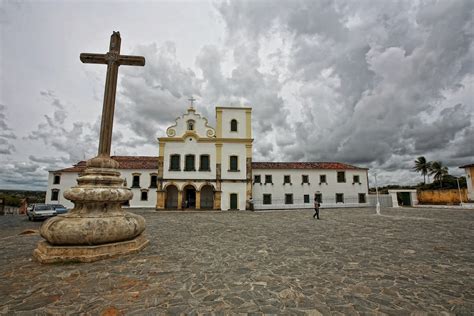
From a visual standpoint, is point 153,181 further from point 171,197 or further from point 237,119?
point 237,119

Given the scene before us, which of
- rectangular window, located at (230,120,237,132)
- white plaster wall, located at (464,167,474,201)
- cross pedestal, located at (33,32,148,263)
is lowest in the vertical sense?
cross pedestal, located at (33,32,148,263)

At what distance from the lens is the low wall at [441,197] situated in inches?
1085

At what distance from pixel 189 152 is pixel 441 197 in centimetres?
3241

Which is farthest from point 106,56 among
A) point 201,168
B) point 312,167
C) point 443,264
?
point 312,167

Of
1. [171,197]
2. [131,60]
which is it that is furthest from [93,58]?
[171,197]

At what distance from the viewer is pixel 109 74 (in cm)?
638

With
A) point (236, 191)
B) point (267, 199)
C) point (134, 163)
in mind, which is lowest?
point (267, 199)

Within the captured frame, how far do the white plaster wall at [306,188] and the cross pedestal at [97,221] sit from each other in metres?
22.1

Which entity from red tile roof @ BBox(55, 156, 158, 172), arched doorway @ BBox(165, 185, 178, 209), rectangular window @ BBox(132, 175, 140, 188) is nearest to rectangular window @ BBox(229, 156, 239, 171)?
arched doorway @ BBox(165, 185, 178, 209)

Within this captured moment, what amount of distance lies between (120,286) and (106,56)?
6.07 metres

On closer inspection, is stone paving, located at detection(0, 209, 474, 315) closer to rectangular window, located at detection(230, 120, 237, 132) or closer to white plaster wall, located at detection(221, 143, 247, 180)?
white plaster wall, located at detection(221, 143, 247, 180)

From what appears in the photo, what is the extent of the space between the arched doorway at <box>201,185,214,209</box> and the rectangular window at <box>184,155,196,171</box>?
2903mm

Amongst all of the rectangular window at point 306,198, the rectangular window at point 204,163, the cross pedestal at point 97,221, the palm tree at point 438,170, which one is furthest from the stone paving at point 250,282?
the palm tree at point 438,170

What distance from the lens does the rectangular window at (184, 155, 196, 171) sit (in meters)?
24.0
